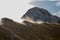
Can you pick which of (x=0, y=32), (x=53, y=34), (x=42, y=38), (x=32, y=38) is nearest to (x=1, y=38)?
(x=0, y=32)

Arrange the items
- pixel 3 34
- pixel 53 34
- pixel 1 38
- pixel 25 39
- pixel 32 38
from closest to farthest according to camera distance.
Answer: pixel 1 38 < pixel 3 34 < pixel 25 39 < pixel 32 38 < pixel 53 34

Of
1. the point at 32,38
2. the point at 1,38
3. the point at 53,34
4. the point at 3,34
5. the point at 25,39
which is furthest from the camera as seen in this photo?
the point at 53,34

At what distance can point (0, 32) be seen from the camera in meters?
104

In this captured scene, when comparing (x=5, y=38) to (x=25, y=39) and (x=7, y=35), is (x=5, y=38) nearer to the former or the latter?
(x=7, y=35)

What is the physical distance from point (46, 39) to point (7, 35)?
41.0 m

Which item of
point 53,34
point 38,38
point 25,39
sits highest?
point 53,34

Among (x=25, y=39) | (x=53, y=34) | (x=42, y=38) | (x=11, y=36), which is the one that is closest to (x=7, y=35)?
(x=11, y=36)

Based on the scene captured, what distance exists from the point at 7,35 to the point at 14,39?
4.29 m

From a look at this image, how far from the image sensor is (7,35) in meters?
102

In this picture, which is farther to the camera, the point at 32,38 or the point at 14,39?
the point at 32,38

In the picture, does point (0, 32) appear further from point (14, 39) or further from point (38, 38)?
point (38, 38)

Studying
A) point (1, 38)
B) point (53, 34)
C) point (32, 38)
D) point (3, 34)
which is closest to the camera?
point (1, 38)

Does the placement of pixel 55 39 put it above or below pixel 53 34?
below

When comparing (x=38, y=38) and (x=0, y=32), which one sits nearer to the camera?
(x=0, y=32)
